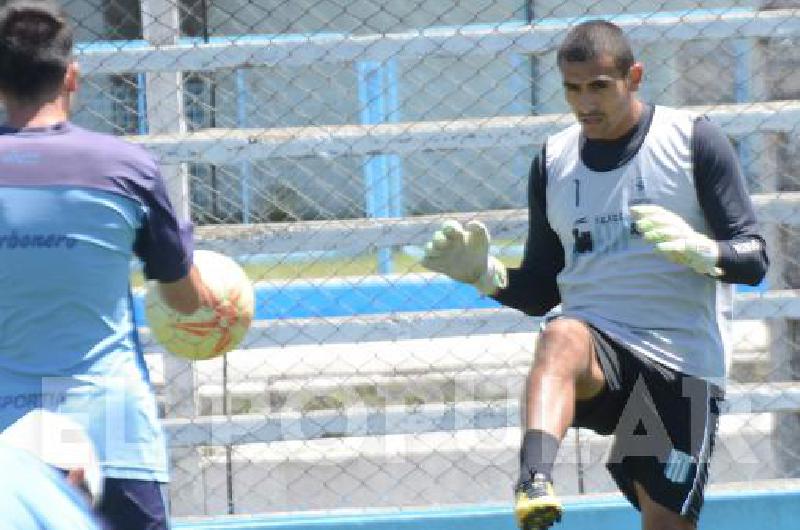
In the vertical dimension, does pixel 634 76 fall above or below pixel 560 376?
above

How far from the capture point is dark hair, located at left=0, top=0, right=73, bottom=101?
3.06 meters

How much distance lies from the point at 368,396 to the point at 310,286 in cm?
54

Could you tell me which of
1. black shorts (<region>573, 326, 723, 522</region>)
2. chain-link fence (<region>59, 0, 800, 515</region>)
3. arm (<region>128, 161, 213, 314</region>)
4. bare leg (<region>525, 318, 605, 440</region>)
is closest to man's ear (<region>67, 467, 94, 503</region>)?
arm (<region>128, 161, 213, 314</region>)

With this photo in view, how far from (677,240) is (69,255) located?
5.14 ft

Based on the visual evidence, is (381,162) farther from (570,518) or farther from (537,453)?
(537,453)

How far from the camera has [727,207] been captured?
3969 mm

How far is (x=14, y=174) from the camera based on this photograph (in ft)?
9.91

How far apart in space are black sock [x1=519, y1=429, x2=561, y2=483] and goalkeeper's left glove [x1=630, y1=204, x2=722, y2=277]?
56 cm

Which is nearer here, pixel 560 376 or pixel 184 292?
pixel 184 292

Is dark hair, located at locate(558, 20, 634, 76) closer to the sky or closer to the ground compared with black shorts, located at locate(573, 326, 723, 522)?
closer to the sky

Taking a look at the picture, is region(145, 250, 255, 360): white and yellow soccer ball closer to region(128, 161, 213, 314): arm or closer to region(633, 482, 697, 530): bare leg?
region(128, 161, 213, 314): arm

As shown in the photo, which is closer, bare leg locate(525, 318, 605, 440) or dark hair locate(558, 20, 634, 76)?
bare leg locate(525, 318, 605, 440)

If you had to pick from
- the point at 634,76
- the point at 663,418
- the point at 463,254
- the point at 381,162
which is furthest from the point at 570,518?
the point at 381,162

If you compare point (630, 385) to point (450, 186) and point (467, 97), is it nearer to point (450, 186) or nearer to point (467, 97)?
point (450, 186)
